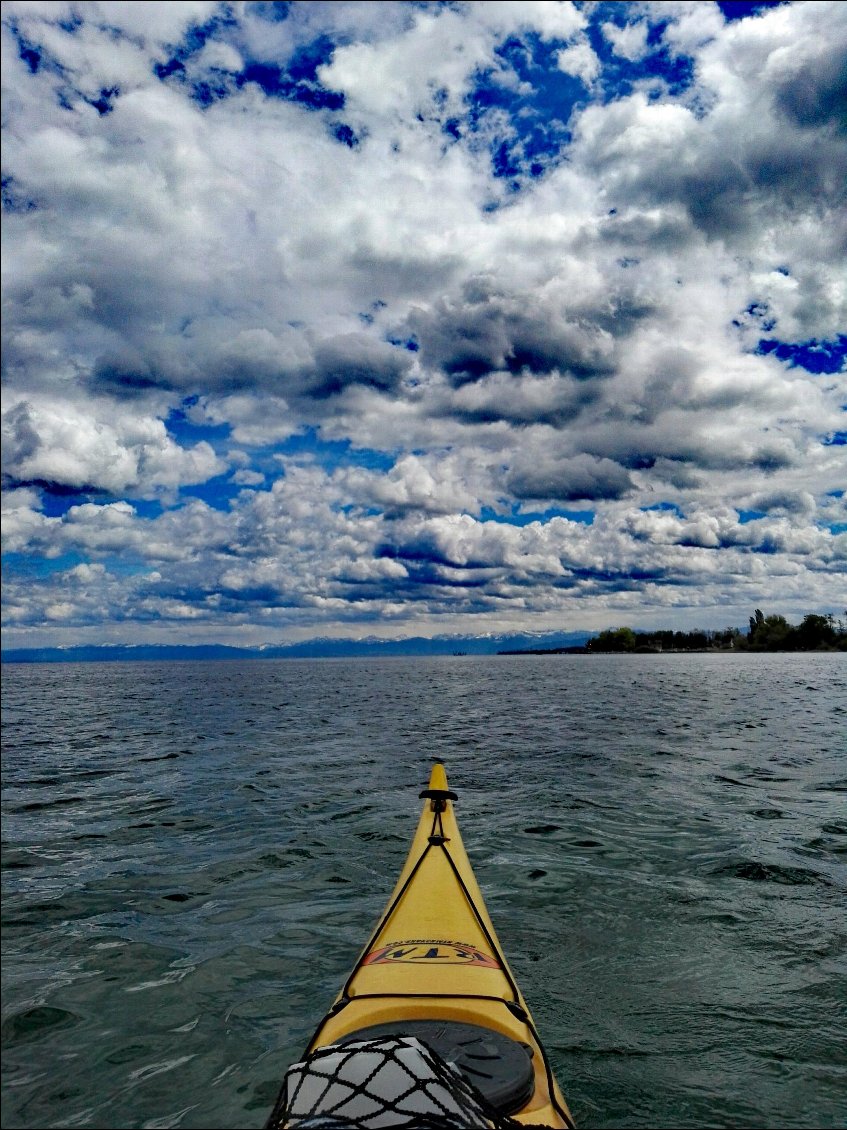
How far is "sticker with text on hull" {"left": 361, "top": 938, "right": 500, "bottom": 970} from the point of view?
19.9 ft

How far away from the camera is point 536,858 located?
34.7ft

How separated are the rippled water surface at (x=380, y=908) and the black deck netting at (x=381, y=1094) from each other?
1.21 m

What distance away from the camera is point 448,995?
545 cm

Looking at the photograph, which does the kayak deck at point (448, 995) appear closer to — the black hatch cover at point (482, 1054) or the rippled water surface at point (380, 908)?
the black hatch cover at point (482, 1054)

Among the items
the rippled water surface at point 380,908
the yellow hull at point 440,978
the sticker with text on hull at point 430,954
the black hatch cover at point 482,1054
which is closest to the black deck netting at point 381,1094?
the black hatch cover at point 482,1054

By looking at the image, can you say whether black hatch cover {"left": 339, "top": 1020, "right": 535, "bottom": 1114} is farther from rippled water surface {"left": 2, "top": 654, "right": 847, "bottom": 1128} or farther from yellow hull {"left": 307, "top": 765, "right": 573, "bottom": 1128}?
rippled water surface {"left": 2, "top": 654, "right": 847, "bottom": 1128}

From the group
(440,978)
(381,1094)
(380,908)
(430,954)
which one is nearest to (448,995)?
(440,978)

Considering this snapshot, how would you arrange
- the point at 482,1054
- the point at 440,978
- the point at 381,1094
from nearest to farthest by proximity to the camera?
the point at 381,1094 → the point at 482,1054 → the point at 440,978

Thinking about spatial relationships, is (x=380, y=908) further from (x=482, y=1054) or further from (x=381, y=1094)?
(x=381, y=1094)

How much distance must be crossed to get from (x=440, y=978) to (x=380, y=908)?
3271mm

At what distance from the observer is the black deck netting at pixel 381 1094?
11.9 feet

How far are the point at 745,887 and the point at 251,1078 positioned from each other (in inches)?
270

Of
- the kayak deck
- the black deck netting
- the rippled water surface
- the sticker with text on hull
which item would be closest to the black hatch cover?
the kayak deck

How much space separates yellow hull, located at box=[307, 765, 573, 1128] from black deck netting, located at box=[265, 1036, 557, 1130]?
0.58m
